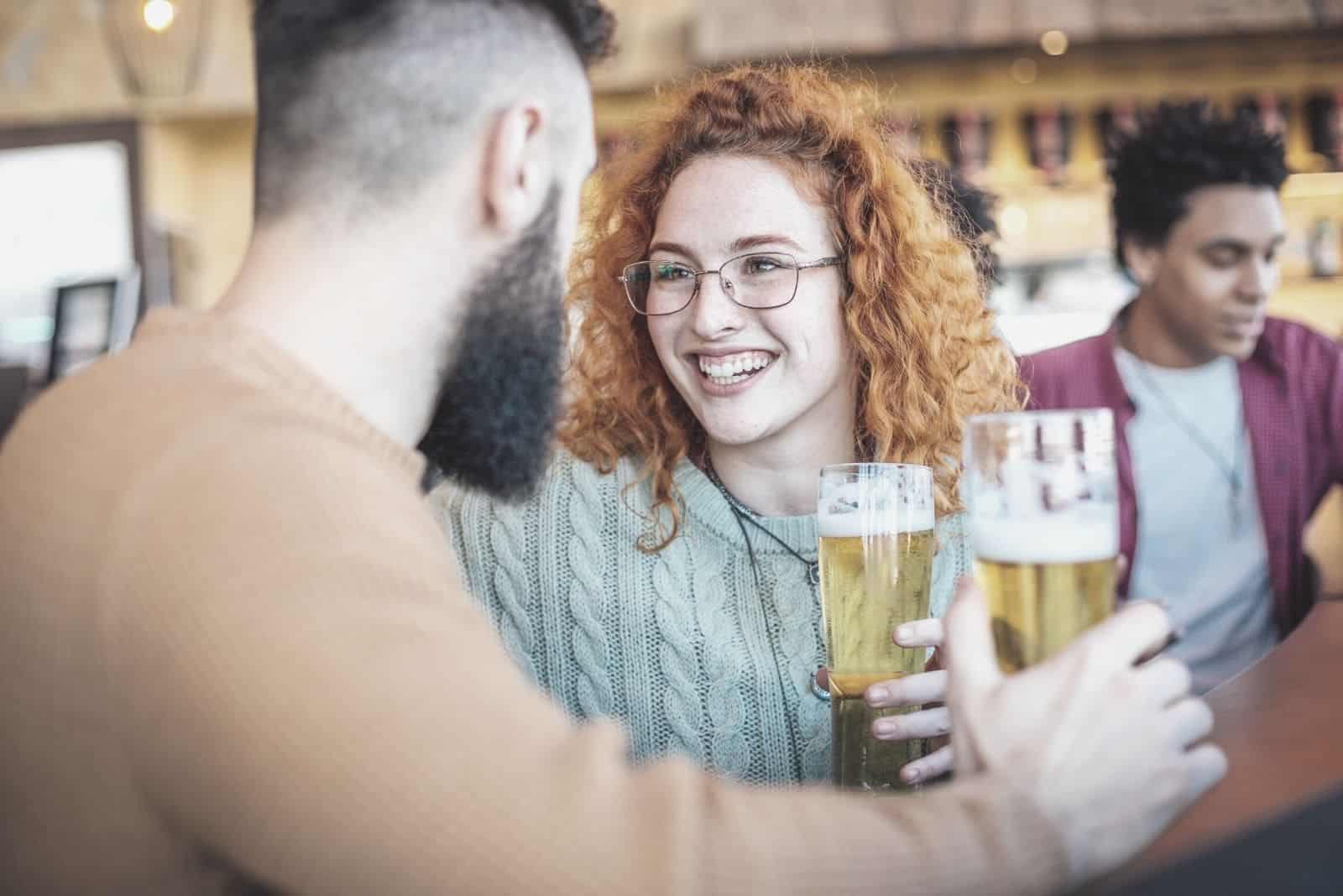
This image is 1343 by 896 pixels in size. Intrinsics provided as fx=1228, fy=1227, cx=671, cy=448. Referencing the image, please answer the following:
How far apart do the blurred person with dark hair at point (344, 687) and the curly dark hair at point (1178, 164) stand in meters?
2.60

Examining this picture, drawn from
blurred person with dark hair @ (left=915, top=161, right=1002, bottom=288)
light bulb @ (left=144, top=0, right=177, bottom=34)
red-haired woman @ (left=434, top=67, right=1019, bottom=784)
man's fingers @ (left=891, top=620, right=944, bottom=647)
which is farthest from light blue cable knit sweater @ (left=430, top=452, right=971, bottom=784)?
light bulb @ (left=144, top=0, right=177, bottom=34)

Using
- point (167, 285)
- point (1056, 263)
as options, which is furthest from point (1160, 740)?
point (167, 285)

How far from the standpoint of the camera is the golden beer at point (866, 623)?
44.2 inches

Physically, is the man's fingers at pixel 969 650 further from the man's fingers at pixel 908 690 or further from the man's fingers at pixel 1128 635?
the man's fingers at pixel 908 690

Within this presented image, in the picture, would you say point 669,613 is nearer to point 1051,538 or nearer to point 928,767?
point 928,767

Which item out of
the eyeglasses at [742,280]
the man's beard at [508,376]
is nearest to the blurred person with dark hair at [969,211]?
the eyeglasses at [742,280]

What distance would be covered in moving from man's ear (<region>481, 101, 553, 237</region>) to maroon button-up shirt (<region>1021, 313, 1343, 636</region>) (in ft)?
5.73

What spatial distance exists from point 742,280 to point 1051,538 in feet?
2.84

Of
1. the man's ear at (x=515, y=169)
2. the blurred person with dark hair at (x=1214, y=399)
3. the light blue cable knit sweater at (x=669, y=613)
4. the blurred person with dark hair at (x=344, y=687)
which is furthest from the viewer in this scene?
the blurred person with dark hair at (x=1214, y=399)

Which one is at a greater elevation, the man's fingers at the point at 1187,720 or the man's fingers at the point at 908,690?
the man's fingers at the point at 1187,720

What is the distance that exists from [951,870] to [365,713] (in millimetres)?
306

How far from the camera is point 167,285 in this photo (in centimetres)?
522

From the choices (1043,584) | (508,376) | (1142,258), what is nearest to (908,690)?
(1043,584)

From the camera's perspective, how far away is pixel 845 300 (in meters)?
1.70
